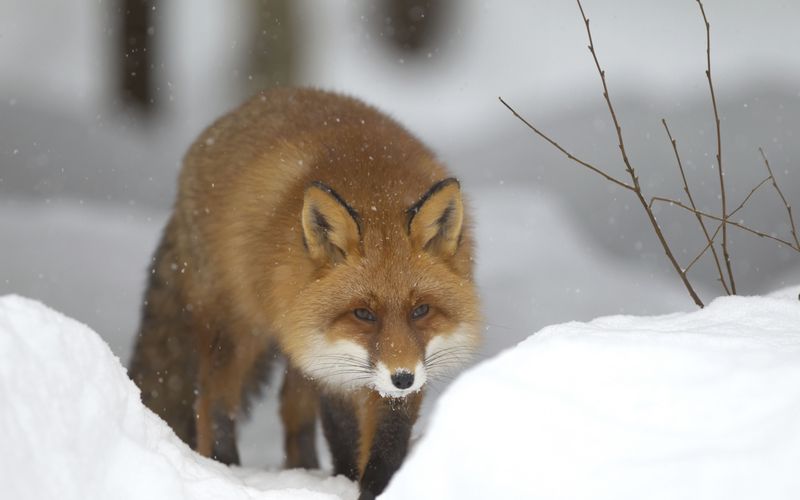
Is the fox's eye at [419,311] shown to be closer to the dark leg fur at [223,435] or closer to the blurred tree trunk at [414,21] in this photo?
the dark leg fur at [223,435]

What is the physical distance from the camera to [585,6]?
449 inches

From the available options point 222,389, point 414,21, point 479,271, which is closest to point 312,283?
point 222,389

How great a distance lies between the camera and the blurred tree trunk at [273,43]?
8.68 metres

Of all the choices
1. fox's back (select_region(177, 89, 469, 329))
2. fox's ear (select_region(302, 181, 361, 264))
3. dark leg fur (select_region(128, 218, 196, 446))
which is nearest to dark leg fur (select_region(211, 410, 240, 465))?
dark leg fur (select_region(128, 218, 196, 446))

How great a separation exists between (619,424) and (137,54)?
876cm

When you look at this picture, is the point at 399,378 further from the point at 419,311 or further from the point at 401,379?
the point at 419,311

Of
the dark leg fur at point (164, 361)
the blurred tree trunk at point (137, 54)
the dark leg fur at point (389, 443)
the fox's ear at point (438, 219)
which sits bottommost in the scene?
the dark leg fur at point (164, 361)

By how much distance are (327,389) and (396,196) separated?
91 centimetres

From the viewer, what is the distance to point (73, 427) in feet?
7.39

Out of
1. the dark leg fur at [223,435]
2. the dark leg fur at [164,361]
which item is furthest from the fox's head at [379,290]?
the dark leg fur at [164,361]

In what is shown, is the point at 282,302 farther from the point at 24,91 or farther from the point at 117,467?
the point at 24,91

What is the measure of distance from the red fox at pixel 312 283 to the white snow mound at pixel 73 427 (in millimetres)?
1121

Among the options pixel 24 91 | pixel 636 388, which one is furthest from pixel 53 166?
pixel 636 388

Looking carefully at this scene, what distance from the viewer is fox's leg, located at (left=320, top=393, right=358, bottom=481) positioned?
438cm
